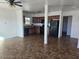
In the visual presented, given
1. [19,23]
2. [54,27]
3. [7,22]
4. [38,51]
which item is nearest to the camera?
[38,51]

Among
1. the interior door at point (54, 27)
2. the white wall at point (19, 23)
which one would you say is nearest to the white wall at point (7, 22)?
the white wall at point (19, 23)

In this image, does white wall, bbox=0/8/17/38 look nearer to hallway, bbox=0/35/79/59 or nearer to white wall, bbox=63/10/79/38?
hallway, bbox=0/35/79/59

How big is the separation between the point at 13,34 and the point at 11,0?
13.8ft

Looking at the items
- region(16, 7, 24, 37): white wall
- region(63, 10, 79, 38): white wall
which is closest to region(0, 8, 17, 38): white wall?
region(16, 7, 24, 37): white wall

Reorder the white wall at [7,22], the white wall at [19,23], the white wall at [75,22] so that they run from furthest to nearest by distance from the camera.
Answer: the white wall at [19,23] → the white wall at [75,22] → the white wall at [7,22]

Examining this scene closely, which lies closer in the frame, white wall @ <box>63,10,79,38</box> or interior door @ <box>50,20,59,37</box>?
white wall @ <box>63,10,79,38</box>

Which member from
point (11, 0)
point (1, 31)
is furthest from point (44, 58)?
point (1, 31)

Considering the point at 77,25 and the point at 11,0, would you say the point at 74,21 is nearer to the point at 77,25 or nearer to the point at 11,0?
the point at 77,25

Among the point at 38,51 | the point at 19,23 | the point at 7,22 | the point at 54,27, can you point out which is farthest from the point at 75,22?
the point at 7,22

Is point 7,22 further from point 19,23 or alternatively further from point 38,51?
point 38,51

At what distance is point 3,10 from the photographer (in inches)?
259

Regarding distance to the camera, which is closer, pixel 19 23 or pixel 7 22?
pixel 7 22

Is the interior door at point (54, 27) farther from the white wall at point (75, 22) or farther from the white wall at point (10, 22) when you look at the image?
the white wall at point (10, 22)

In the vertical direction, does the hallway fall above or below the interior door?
below
